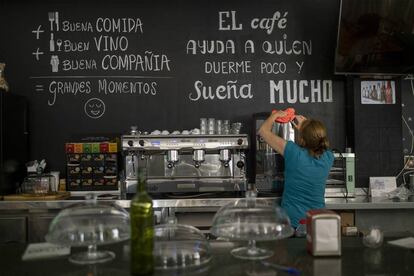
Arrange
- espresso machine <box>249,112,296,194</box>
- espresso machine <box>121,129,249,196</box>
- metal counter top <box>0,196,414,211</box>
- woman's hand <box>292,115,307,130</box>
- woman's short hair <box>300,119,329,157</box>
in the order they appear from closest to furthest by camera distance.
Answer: woman's short hair <box>300,119,329,157</box> < woman's hand <box>292,115,307,130</box> < metal counter top <box>0,196,414,211</box> < espresso machine <box>121,129,249,196</box> < espresso machine <box>249,112,296,194</box>

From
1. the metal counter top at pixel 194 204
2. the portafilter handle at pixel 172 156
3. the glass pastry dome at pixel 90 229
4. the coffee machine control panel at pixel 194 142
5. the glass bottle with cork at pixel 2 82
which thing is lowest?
the metal counter top at pixel 194 204

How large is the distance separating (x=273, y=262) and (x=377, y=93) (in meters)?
2.75

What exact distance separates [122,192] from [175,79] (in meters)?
1.21

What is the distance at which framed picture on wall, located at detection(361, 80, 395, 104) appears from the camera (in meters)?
3.79

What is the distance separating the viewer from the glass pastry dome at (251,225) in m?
1.57

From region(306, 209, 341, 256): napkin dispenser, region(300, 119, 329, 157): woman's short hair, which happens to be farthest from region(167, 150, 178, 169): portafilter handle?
region(306, 209, 341, 256): napkin dispenser

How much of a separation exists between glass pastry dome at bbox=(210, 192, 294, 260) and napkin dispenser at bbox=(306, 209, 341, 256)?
0.10 metres

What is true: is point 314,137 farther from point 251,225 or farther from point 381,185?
point 381,185

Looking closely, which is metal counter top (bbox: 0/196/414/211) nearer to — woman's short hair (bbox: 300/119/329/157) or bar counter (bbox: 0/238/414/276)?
woman's short hair (bbox: 300/119/329/157)

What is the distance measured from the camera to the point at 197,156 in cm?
337

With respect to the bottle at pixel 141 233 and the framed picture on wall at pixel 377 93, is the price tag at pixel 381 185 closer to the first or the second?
the framed picture on wall at pixel 377 93

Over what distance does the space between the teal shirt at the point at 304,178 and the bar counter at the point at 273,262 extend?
2.86 ft

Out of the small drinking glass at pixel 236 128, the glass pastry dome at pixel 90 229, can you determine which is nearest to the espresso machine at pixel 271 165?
the small drinking glass at pixel 236 128

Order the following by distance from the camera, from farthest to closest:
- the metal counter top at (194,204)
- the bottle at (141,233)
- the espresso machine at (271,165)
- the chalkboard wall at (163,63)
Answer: the chalkboard wall at (163,63) < the espresso machine at (271,165) < the metal counter top at (194,204) < the bottle at (141,233)
